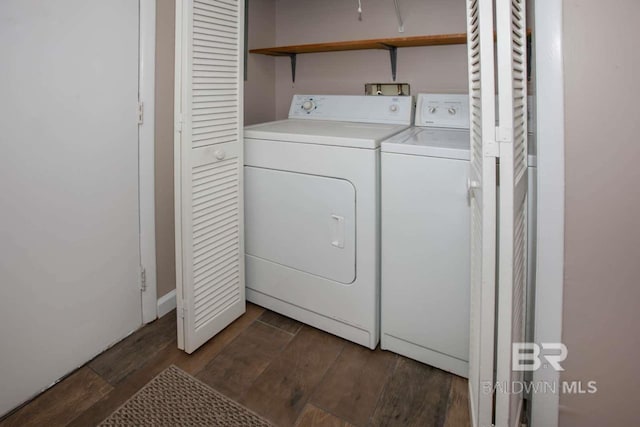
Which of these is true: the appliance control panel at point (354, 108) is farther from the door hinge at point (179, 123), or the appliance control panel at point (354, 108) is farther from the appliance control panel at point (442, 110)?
the door hinge at point (179, 123)

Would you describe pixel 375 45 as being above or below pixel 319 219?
above

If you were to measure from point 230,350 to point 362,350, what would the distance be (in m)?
0.63

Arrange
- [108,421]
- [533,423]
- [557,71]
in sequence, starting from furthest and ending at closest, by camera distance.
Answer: [108,421] → [533,423] → [557,71]

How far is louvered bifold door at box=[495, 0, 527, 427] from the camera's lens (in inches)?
37.5

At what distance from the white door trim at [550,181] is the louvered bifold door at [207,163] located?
1260 mm

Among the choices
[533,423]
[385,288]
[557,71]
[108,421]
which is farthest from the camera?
[385,288]

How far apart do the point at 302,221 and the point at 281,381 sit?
72 centimetres

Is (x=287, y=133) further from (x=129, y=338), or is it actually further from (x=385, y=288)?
(x=129, y=338)

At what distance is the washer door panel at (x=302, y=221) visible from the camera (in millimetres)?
1797

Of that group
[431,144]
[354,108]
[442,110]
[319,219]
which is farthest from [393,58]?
[319,219]

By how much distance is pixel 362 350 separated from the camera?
6.15 feet

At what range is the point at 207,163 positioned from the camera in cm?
178

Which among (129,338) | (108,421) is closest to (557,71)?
(108,421)

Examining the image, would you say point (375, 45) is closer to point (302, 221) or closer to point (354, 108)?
point (354, 108)
